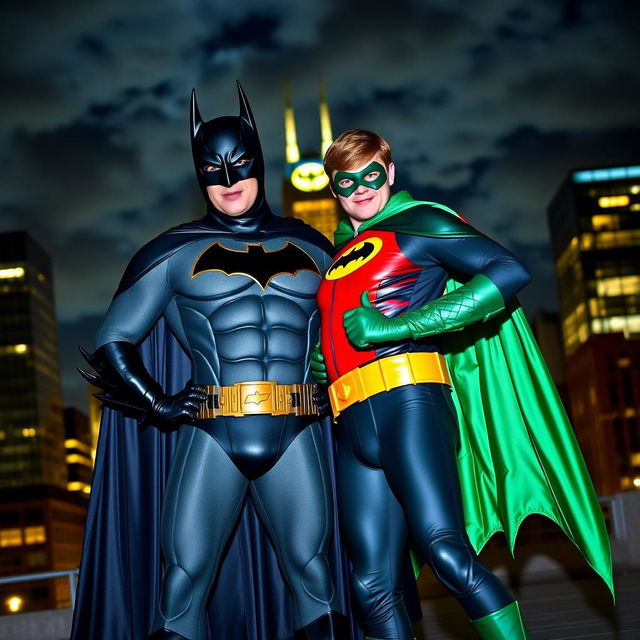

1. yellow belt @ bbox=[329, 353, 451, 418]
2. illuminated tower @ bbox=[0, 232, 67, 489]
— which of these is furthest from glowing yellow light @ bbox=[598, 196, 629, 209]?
yellow belt @ bbox=[329, 353, 451, 418]

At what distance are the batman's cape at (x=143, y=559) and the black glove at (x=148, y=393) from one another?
0.25 meters

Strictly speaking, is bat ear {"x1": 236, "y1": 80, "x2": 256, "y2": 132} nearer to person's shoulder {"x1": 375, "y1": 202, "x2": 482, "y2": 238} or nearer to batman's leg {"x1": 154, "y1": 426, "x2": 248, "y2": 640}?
person's shoulder {"x1": 375, "y1": 202, "x2": 482, "y2": 238}

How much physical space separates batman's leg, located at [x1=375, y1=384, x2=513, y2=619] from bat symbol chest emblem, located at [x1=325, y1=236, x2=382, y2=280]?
522 millimetres

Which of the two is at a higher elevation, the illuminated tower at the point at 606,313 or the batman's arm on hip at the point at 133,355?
the illuminated tower at the point at 606,313

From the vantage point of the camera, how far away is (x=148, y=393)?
3.71 meters

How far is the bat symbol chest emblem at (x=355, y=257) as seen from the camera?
3.40m

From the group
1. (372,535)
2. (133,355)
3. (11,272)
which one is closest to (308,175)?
(11,272)

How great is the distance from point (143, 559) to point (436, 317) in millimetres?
1837

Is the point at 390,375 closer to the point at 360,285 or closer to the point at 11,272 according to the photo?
the point at 360,285

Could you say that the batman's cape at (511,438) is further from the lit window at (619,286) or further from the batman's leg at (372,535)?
the lit window at (619,286)

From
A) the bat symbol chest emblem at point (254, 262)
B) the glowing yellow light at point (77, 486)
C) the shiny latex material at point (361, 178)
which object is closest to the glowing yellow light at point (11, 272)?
the glowing yellow light at point (77, 486)

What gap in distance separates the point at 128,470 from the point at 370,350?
1.41 m

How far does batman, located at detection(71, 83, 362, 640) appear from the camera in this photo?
3.56 metres

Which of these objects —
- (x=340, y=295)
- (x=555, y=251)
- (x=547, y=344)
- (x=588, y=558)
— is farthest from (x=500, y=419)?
(x=547, y=344)
